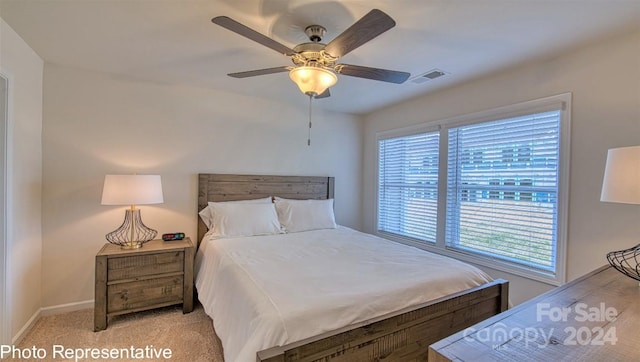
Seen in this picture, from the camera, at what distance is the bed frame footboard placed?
1.27 meters

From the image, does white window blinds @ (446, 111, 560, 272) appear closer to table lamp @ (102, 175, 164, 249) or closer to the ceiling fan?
the ceiling fan

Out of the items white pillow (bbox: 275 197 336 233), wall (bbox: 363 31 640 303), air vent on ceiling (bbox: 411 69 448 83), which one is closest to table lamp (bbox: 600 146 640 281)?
wall (bbox: 363 31 640 303)

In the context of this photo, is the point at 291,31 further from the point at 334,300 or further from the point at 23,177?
the point at 23,177

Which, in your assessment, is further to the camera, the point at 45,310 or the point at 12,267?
the point at 45,310

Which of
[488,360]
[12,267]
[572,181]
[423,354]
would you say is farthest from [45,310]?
[572,181]

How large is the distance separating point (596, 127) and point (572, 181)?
0.43m

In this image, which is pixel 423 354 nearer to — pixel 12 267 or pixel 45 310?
pixel 12 267

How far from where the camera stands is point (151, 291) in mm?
2555

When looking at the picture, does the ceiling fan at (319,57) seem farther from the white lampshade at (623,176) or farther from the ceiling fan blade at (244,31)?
the white lampshade at (623,176)

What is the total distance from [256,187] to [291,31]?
81.3 inches

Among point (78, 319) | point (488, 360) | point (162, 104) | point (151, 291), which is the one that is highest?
point (162, 104)

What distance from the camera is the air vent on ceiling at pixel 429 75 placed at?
104 inches

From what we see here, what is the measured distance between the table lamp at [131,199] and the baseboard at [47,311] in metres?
0.68

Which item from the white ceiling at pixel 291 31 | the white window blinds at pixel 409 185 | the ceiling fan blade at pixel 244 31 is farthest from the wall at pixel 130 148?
the ceiling fan blade at pixel 244 31
